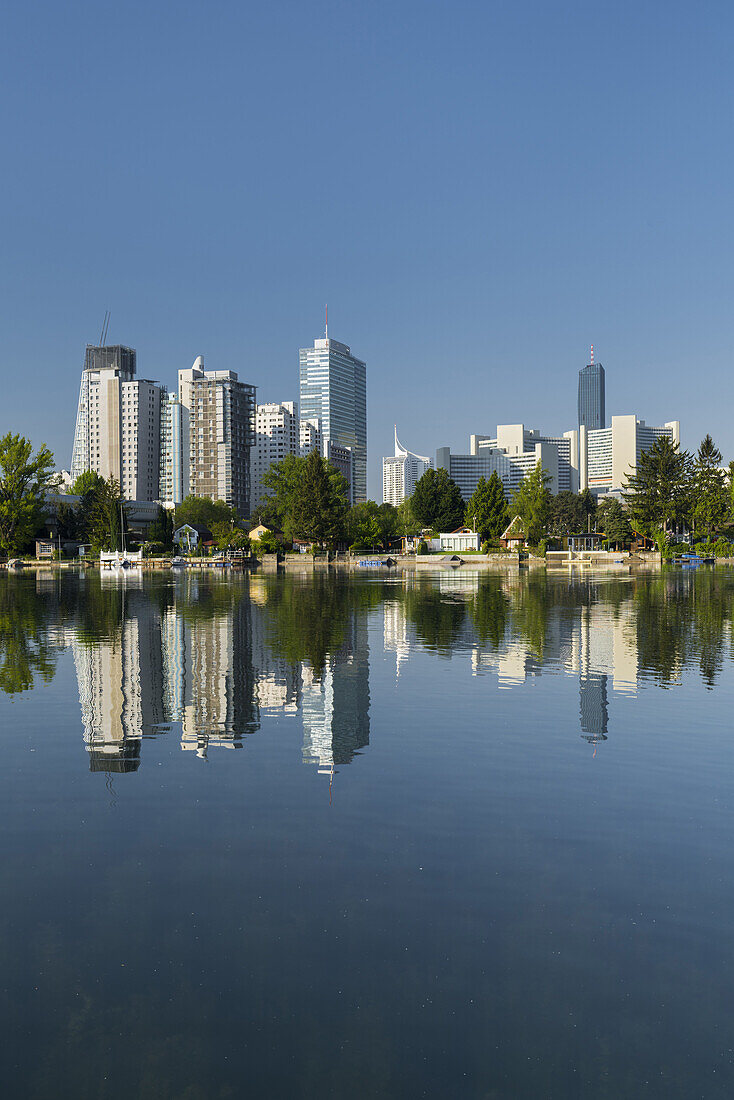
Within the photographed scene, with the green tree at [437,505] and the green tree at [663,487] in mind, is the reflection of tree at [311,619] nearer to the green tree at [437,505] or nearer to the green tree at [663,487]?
the green tree at [663,487]


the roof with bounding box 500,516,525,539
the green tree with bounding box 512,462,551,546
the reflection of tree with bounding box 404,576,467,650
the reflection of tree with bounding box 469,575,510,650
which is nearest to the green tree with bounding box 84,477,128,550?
the roof with bounding box 500,516,525,539

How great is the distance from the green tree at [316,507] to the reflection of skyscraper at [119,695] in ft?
337

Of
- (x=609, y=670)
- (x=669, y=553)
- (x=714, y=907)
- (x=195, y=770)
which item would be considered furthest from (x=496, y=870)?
(x=669, y=553)

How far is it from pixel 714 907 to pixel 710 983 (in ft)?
4.37

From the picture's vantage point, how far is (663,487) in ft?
436

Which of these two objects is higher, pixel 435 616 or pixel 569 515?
pixel 569 515

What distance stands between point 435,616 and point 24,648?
17821 millimetres

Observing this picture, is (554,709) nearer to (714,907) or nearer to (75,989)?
(714,907)

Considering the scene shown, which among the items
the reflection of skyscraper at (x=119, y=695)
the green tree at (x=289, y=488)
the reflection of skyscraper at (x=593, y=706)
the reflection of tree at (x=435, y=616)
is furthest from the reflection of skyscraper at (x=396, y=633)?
the green tree at (x=289, y=488)

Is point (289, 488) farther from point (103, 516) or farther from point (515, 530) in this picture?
point (515, 530)

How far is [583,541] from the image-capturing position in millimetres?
158250

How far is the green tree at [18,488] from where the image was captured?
130 meters

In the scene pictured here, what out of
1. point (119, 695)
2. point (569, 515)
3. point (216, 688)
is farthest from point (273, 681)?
point (569, 515)

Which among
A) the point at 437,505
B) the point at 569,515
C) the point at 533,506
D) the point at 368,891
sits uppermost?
the point at 437,505
